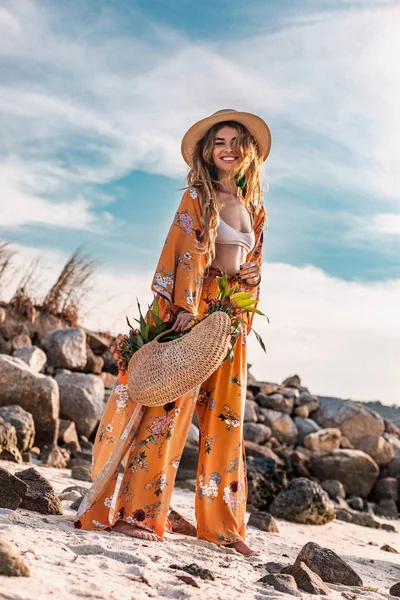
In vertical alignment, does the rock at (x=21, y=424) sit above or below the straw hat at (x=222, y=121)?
below

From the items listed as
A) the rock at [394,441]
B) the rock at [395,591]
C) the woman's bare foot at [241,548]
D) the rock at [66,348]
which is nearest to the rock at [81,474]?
the woman's bare foot at [241,548]

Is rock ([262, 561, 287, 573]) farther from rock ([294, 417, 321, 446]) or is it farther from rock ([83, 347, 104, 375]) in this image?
rock ([294, 417, 321, 446])

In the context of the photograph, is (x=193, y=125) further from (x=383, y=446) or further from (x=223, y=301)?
(x=383, y=446)

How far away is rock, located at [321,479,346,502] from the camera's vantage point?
9.84 metres

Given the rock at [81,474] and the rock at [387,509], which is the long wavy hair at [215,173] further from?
the rock at [387,509]

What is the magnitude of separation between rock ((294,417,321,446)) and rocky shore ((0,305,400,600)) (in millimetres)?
22

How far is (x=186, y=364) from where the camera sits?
3.31m

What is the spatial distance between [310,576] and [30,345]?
7748 millimetres

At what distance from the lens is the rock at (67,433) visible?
26.8ft

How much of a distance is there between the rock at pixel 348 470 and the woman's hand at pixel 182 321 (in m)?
7.73

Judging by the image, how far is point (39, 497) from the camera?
3875mm

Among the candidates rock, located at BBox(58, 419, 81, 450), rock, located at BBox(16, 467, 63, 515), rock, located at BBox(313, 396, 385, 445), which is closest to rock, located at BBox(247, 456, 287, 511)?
rock, located at BBox(58, 419, 81, 450)

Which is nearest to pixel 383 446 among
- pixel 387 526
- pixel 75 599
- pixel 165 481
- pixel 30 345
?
pixel 387 526

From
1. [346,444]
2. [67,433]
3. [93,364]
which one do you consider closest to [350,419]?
[346,444]
